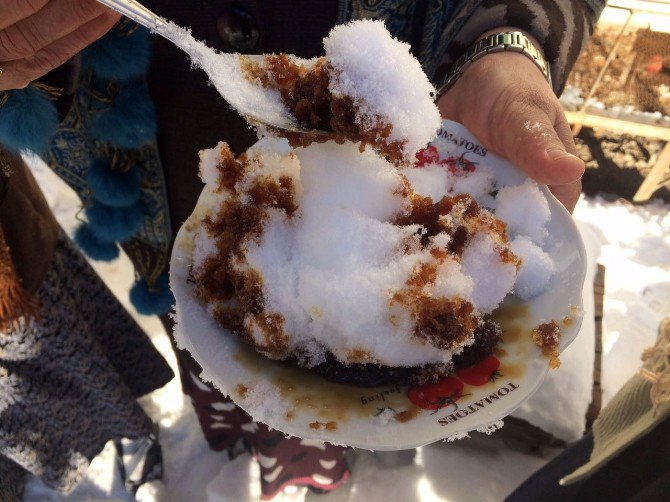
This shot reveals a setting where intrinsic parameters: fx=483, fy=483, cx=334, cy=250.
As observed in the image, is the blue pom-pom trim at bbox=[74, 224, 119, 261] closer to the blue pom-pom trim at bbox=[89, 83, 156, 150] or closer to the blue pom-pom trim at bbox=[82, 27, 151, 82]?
the blue pom-pom trim at bbox=[89, 83, 156, 150]

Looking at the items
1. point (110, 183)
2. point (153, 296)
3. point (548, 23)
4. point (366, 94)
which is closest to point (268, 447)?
point (153, 296)

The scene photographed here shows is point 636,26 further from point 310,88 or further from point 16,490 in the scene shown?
point 16,490

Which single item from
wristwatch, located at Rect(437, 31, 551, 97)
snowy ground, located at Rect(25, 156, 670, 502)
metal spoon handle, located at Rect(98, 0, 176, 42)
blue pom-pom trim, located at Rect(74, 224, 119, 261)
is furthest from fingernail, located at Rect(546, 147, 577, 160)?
snowy ground, located at Rect(25, 156, 670, 502)

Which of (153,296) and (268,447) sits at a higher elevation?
(153,296)

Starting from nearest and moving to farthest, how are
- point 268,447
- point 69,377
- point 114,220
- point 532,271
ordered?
point 532,271 < point 114,220 < point 69,377 < point 268,447

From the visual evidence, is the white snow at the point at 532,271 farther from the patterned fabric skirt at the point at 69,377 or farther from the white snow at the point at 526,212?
the patterned fabric skirt at the point at 69,377

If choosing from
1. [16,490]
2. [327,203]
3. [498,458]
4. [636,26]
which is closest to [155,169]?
[327,203]

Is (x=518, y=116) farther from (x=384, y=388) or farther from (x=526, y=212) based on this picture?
(x=384, y=388)
